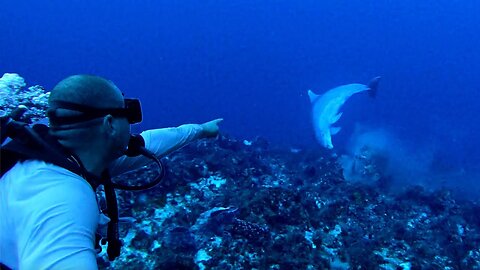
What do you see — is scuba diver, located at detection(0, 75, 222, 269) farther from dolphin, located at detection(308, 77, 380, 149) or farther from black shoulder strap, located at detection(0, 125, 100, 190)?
dolphin, located at detection(308, 77, 380, 149)

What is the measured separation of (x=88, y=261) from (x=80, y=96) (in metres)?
0.87

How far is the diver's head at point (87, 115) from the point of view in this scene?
1.88 metres

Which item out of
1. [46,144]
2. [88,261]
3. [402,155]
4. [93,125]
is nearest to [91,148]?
[93,125]

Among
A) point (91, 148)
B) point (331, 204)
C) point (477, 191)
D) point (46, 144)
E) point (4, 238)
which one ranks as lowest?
point (4, 238)

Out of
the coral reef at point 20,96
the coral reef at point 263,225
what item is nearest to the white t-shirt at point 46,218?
the coral reef at point 263,225

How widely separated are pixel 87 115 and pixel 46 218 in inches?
25.0

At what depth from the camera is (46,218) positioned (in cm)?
145

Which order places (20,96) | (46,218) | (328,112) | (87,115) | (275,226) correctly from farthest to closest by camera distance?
1. (328,112)
2. (20,96)
3. (275,226)
4. (87,115)
5. (46,218)

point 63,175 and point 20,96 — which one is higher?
point 63,175

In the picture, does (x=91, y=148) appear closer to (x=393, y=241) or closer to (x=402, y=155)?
(x=393, y=241)

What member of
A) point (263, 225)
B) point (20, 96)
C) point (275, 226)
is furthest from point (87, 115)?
point (20, 96)

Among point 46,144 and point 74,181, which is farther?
Result: point 46,144

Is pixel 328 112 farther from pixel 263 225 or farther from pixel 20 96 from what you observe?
pixel 20 96

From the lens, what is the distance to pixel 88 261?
1464 millimetres
